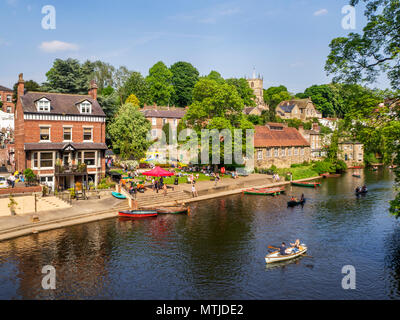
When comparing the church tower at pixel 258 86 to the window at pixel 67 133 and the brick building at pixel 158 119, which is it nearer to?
the brick building at pixel 158 119

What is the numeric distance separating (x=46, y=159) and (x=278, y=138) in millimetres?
47888

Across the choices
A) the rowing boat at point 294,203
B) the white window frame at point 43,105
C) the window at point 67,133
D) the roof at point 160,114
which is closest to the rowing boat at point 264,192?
the rowing boat at point 294,203

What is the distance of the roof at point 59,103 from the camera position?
40.4 m

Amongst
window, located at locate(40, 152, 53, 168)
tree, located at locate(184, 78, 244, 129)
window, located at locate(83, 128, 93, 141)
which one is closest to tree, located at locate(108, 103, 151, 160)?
tree, located at locate(184, 78, 244, 129)

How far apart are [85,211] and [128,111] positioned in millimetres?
23355

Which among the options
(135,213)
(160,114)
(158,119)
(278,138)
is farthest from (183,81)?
(135,213)

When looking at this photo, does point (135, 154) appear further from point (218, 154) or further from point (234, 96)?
point (234, 96)

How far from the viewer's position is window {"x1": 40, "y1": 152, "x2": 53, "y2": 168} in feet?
132

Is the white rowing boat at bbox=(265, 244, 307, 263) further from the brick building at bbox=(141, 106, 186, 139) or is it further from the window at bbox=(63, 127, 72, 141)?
the brick building at bbox=(141, 106, 186, 139)

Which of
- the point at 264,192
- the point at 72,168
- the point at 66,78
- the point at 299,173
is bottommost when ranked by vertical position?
the point at 264,192

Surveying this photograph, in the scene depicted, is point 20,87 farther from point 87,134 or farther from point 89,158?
point 89,158

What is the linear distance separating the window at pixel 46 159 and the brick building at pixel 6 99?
226 feet

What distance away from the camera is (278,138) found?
7238 centimetres

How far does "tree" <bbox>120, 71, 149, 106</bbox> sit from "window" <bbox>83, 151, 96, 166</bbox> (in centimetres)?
5910
